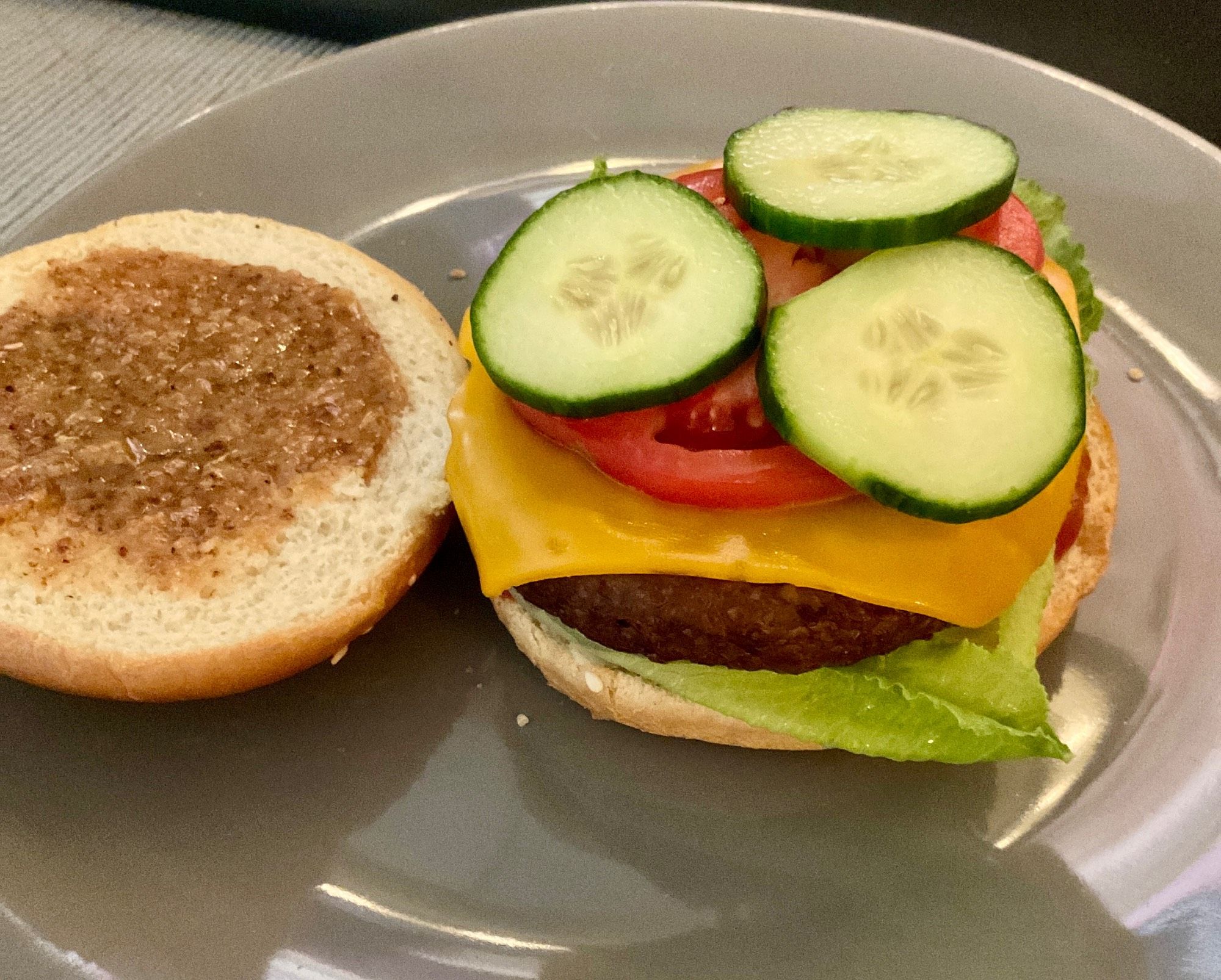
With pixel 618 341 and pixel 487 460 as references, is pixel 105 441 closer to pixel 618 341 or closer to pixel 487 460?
pixel 487 460

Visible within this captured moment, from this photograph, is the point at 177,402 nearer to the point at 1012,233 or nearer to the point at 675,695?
the point at 675,695

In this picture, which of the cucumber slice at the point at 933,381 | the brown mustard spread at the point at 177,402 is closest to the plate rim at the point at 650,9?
the brown mustard spread at the point at 177,402

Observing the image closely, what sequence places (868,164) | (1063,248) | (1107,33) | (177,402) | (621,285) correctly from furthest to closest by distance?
(1107,33)
(1063,248)
(177,402)
(868,164)
(621,285)

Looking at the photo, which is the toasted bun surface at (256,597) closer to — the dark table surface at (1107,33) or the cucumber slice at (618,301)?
the cucumber slice at (618,301)

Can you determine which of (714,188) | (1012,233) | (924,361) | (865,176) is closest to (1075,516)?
(1012,233)

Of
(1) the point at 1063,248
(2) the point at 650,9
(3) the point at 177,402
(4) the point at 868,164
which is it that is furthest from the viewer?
(2) the point at 650,9
